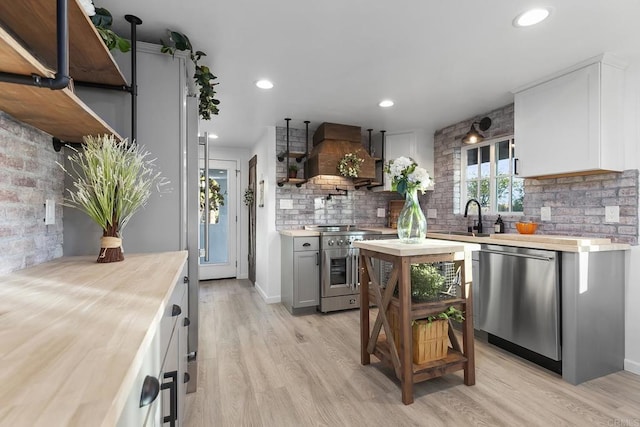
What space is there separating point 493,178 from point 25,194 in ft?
12.9

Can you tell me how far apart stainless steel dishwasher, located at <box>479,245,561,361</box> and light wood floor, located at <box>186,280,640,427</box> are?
7.5 inches

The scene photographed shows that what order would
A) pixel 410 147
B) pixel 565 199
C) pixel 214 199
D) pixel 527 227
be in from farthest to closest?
pixel 214 199 < pixel 410 147 < pixel 527 227 < pixel 565 199

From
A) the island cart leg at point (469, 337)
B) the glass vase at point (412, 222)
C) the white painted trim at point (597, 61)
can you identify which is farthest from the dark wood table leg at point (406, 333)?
the white painted trim at point (597, 61)

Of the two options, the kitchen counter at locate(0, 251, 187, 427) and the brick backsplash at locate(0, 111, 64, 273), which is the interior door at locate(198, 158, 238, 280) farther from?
the kitchen counter at locate(0, 251, 187, 427)

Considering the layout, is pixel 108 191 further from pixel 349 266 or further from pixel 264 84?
pixel 349 266

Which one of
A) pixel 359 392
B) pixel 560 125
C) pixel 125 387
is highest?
pixel 560 125

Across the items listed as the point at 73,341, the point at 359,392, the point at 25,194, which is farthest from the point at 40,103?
the point at 359,392

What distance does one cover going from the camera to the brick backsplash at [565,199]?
7.78ft

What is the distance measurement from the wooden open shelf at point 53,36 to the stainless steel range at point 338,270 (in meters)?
2.53

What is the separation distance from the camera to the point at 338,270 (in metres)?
3.75

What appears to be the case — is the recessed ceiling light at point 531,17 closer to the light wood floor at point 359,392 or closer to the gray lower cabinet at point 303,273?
the light wood floor at point 359,392

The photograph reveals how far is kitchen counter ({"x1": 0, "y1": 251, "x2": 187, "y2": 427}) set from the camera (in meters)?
0.41

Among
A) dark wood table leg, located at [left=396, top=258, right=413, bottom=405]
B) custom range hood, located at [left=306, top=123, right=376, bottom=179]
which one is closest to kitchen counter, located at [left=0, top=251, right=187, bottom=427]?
dark wood table leg, located at [left=396, top=258, right=413, bottom=405]

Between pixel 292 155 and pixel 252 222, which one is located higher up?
pixel 292 155
